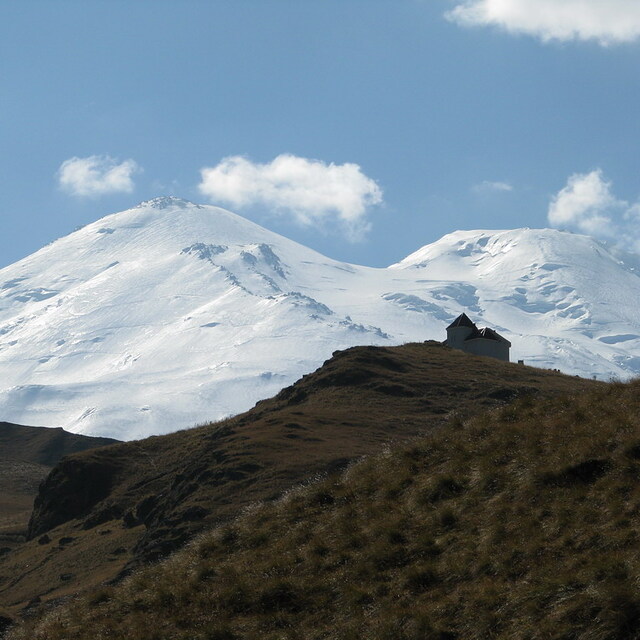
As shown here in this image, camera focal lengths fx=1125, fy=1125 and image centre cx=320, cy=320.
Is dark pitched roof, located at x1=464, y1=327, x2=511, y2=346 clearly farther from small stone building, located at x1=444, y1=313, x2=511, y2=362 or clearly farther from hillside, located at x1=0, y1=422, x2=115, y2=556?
hillside, located at x1=0, y1=422, x2=115, y2=556

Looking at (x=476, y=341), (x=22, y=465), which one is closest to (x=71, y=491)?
(x=476, y=341)

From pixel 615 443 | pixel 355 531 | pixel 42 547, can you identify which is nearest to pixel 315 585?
pixel 355 531

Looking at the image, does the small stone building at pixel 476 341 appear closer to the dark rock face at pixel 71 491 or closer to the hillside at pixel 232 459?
the hillside at pixel 232 459

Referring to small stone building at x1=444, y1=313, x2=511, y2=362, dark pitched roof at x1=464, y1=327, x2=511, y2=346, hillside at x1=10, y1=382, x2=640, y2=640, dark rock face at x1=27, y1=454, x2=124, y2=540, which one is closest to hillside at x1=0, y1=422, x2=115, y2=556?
dark rock face at x1=27, y1=454, x2=124, y2=540

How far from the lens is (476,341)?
278 ft

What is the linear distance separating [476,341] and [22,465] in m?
40.9

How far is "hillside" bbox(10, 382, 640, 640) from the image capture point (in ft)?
44.2

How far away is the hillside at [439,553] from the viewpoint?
44.2 feet

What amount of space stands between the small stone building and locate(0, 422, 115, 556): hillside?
33.8 metres

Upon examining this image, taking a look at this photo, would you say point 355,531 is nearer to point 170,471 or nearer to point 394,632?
point 394,632

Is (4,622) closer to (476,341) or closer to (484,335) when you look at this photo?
(476,341)

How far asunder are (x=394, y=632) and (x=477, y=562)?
162cm

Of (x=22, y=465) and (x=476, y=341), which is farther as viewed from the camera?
(x=22, y=465)

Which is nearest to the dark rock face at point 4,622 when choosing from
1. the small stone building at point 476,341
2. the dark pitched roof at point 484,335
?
the small stone building at point 476,341
